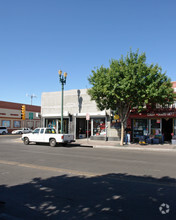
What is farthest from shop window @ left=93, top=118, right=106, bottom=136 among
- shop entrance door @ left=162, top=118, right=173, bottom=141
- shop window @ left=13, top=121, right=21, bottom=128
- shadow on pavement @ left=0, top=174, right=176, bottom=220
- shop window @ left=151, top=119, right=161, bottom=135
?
shop window @ left=13, top=121, right=21, bottom=128

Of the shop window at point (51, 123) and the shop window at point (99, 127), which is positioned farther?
the shop window at point (51, 123)

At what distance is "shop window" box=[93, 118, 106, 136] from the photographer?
80.2 ft

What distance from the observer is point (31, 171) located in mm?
8125

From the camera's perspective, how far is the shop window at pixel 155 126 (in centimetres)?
2138

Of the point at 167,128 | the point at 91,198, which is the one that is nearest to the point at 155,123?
the point at 167,128

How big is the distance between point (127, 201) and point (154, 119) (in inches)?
704

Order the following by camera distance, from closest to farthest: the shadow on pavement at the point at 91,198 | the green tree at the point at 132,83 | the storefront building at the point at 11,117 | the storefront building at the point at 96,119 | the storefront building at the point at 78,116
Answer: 1. the shadow on pavement at the point at 91,198
2. the green tree at the point at 132,83
3. the storefront building at the point at 96,119
4. the storefront building at the point at 78,116
5. the storefront building at the point at 11,117

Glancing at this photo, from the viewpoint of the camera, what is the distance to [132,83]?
1667 centimetres

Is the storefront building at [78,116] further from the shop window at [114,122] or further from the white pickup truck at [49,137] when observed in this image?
the white pickup truck at [49,137]

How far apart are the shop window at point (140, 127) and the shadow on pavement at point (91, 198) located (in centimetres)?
1555

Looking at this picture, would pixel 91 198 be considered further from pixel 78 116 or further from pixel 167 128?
pixel 78 116

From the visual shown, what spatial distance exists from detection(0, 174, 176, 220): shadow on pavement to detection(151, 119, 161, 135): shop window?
1526 cm

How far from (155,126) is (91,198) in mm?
17933

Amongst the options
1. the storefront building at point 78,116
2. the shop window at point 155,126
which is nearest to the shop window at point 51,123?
the storefront building at point 78,116
